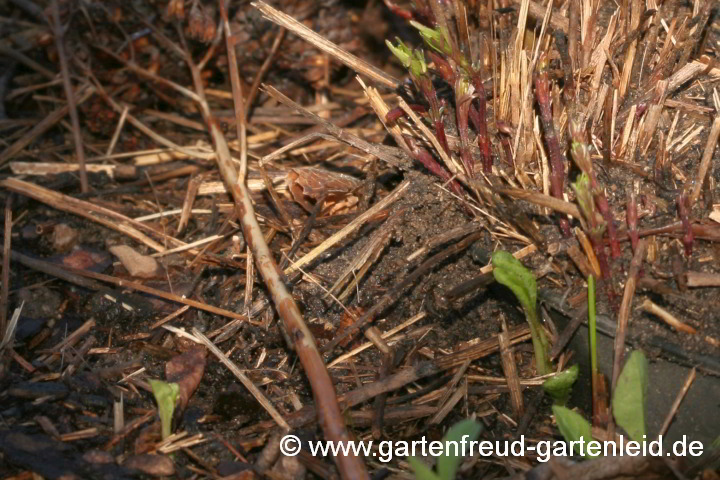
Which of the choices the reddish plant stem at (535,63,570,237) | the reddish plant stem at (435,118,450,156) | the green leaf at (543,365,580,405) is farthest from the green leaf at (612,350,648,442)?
the reddish plant stem at (435,118,450,156)

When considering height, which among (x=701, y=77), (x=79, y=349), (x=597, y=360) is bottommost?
(x=79, y=349)

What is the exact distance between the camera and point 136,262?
237 cm

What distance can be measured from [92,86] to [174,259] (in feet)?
3.30

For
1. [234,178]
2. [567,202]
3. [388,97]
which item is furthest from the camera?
[388,97]

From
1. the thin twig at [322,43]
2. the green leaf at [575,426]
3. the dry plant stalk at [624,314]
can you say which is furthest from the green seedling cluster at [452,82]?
the green leaf at [575,426]

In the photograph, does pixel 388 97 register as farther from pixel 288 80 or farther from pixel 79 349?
pixel 79 349

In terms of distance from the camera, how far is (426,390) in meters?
2.01

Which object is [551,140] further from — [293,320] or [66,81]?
[66,81]

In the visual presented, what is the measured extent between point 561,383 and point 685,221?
1.69 ft

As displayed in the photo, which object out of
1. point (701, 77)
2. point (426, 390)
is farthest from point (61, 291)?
point (701, 77)

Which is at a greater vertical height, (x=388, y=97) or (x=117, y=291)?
(x=388, y=97)

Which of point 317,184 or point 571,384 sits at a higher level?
point 317,184

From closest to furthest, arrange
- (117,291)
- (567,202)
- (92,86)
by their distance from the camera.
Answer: (567,202), (117,291), (92,86)

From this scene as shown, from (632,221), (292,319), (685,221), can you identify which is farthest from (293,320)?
(685,221)
